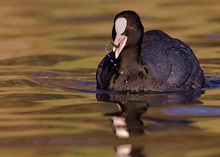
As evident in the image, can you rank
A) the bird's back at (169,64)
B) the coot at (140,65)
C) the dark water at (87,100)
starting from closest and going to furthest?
the dark water at (87,100)
the coot at (140,65)
the bird's back at (169,64)

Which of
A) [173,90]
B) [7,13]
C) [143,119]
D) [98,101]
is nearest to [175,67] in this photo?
[173,90]

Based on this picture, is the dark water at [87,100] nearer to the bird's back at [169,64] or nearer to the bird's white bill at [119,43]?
the bird's back at [169,64]

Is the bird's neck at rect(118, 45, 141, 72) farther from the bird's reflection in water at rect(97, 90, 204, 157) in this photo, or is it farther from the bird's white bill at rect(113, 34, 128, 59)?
the bird's reflection in water at rect(97, 90, 204, 157)

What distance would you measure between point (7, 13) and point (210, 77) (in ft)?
23.7

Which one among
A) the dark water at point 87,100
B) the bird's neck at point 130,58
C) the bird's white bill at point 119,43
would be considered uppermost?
the bird's white bill at point 119,43

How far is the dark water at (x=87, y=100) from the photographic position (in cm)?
723

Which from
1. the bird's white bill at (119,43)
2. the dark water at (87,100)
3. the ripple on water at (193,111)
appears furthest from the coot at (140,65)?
the ripple on water at (193,111)

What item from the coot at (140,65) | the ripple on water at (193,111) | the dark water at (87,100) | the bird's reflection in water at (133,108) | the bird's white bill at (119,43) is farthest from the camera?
the coot at (140,65)

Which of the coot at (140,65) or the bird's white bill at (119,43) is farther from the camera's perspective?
the coot at (140,65)

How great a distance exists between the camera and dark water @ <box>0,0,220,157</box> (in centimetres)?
723

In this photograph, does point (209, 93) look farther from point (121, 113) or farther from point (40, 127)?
point (40, 127)

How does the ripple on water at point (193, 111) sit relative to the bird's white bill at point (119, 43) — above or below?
below

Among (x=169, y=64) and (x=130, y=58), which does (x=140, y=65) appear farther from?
(x=169, y=64)

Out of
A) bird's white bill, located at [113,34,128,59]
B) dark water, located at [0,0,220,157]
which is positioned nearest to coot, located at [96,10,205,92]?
bird's white bill, located at [113,34,128,59]
